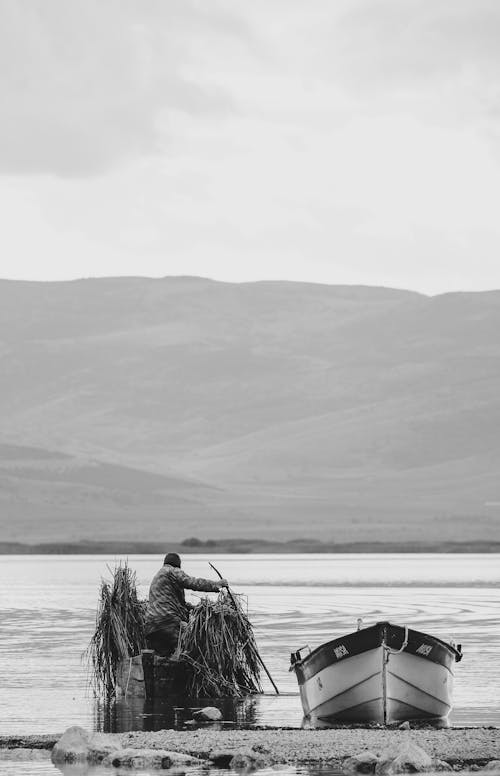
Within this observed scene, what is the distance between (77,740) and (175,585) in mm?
6342

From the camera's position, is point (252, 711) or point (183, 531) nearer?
point (252, 711)

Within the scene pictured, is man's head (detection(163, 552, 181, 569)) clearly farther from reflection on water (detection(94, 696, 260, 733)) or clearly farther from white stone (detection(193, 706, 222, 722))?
white stone (detection(193, 706, 222, 722))

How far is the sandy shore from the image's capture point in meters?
19.8

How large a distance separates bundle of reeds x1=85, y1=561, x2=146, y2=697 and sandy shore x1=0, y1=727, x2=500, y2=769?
5.39 meters

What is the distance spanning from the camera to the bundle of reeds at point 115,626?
1070 inches

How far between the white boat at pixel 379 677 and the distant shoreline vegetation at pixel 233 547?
9549cm

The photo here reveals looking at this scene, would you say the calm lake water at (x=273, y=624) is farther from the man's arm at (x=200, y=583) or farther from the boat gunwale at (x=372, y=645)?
the man's arm at (x=200, y=583)

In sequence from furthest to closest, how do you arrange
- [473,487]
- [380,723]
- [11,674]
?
[473,487], [11,674], [380,723]

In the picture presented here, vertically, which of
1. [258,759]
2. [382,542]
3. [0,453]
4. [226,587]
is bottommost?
[258,759]

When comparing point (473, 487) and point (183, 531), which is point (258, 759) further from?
point (473, 487)

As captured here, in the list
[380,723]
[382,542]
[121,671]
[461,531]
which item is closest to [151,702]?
[121,671]

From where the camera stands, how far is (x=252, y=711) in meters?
24.6

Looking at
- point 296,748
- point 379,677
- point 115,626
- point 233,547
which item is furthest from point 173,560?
point 233,547

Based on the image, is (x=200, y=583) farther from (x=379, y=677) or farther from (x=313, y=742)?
(x=313, y=742)
